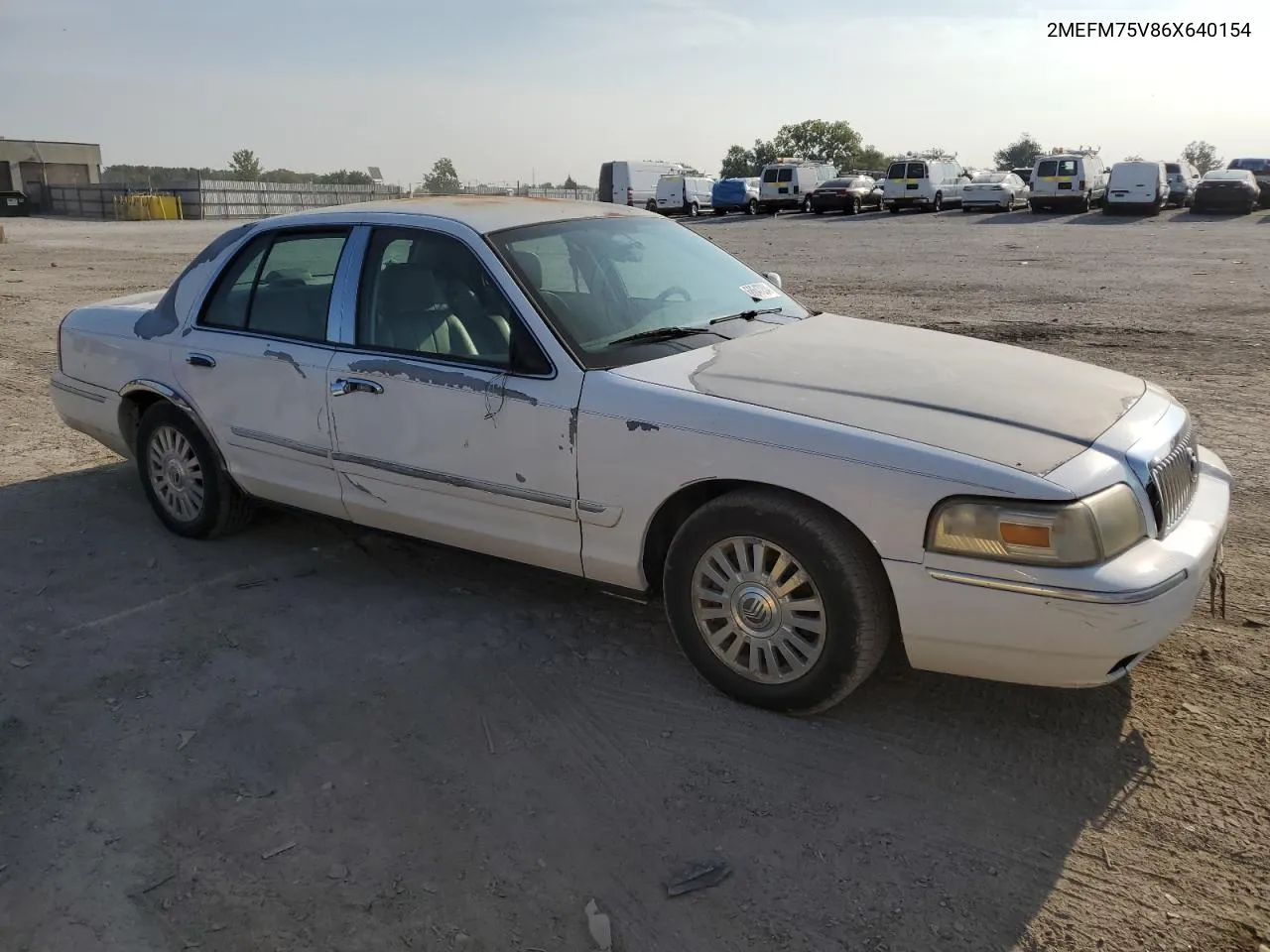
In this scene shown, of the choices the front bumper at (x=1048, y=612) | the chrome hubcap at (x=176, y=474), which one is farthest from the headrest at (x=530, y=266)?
the chrome hubcap at (x=176, y=474)

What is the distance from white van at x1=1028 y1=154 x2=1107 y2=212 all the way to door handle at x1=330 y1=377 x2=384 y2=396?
35.2 metres

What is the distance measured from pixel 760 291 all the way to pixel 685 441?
4.96ft

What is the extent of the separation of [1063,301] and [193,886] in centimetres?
1292

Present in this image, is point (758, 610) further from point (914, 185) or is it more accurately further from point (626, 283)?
point (914, 185)

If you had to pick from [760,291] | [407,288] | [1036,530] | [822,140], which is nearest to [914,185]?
[760,291]

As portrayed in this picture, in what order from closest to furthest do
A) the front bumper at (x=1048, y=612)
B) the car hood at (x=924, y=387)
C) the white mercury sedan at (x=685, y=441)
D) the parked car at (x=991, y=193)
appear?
1. the front bumper at (x=1048, y=612)
2. the white mercury sedan at (x=685, y=441)
3. the car hood at (x=924, y=387)
4. the parked car at (x=991, y=193)

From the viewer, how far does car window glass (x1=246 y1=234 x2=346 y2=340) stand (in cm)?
452

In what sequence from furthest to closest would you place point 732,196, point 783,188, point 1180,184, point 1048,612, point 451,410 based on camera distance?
point 732,196 → point 783,188 → point 1180,184 → point 451,410 → point 1048,612

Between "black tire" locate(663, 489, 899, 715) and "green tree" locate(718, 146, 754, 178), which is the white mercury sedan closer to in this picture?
"black tire" locate(663, 489, 899, 715)

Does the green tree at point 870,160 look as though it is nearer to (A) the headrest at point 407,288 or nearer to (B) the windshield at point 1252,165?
(B) the windshield at point 1252,165

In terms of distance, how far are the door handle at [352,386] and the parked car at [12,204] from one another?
50169mm

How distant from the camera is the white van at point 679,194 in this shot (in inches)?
1633

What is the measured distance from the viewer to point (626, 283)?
4336 mm

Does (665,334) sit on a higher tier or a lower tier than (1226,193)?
lower
